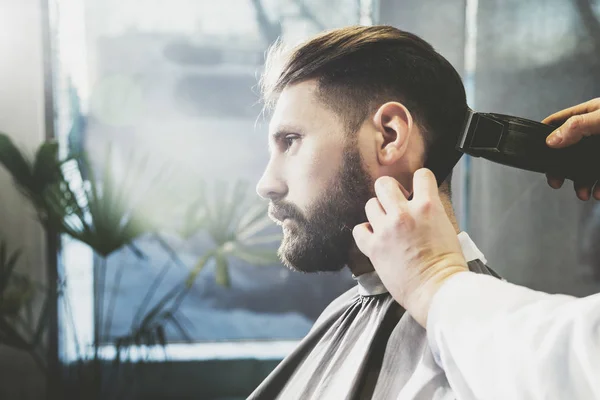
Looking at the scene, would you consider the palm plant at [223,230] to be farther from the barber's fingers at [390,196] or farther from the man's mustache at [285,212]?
the barber's fingers at [390,196]

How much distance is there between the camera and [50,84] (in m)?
2.66

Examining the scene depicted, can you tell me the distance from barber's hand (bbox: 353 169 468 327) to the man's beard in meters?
0.27

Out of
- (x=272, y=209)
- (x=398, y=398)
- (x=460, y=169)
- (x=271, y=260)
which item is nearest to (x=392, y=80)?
(x=272, y=209)

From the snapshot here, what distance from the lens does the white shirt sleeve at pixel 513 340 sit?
1.62 feet

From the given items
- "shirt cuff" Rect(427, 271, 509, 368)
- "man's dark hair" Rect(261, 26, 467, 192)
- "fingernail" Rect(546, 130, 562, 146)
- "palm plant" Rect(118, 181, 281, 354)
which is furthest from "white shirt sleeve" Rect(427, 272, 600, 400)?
"palm plant" Rect(118, 181, 281, 354)

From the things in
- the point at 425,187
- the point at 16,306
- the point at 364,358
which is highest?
the point at 425,187

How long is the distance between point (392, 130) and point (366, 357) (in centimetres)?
37

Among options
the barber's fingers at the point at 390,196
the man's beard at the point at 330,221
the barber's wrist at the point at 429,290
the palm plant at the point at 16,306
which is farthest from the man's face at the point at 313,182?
the palm plant at the point at 16,306

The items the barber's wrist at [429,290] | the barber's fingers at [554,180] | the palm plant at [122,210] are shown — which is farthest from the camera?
the palm plant at [122,210]

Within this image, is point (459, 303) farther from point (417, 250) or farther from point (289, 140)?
point (289, 140)

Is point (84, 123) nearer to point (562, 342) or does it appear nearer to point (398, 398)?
point (398, 398)

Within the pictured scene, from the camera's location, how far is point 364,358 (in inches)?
34.7

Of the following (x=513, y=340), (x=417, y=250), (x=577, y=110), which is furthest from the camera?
(x=577, y=110)

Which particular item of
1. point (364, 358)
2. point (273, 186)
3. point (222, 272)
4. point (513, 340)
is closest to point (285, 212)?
point (273, 186)
